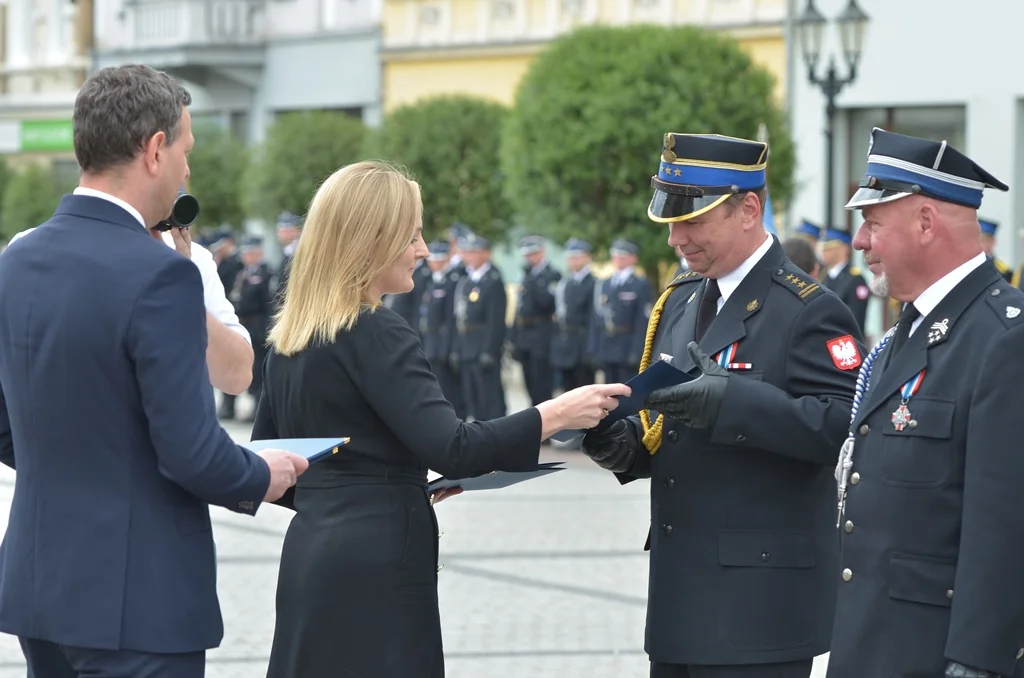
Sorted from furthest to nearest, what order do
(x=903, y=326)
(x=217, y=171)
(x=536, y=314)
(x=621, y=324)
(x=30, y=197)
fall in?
(x=30, y=197) → (x=217, y=171) → (x=536, y=314) → (x=621, y=324) → (x=903, y=326)

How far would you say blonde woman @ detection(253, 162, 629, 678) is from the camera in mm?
3799

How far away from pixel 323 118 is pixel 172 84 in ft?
75.3

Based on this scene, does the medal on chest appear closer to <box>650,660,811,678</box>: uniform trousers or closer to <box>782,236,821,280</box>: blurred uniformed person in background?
<box>650,660,811,678</box>: uniform trousers

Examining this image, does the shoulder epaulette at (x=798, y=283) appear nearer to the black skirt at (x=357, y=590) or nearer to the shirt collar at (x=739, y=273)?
the shirt collar at (x=739, y=273)

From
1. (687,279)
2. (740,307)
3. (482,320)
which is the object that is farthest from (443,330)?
(740,307)

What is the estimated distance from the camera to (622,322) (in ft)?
52.5

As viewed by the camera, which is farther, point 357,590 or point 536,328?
point 536,328

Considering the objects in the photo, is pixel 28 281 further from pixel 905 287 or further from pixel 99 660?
pixel 905 287

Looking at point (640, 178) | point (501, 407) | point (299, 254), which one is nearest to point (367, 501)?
point (299, 254)

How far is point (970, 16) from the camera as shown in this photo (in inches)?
797

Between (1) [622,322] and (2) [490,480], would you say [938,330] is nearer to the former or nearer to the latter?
(2) [490,480]

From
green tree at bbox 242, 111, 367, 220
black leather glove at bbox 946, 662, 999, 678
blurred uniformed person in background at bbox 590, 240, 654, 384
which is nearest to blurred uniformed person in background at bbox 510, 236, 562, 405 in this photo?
blurred uniformed person in background at bbox 590, 240, 654, 384

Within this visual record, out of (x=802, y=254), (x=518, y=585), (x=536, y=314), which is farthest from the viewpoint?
(x=536, y=314)

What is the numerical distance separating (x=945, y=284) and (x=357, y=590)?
1.56 meters
